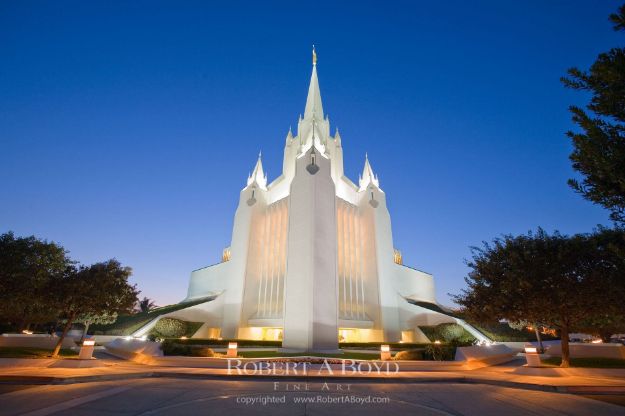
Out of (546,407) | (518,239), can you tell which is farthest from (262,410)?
(518,239)

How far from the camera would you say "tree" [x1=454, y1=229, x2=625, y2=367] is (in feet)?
42.4

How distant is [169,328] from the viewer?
32.3 metres

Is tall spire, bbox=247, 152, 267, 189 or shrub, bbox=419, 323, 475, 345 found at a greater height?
tall spire, bbox=247, 152, 267, 189

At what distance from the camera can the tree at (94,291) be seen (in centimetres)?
1678

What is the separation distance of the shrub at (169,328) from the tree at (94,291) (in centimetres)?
1490

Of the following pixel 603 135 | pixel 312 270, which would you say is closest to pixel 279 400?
pixel 603 135

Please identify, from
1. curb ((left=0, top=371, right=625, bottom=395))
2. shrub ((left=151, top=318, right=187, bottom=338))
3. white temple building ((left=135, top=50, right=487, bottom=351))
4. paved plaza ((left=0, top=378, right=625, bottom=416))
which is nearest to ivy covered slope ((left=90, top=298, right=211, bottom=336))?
shrub ((left=151, top=318, right=187, bottom=338))

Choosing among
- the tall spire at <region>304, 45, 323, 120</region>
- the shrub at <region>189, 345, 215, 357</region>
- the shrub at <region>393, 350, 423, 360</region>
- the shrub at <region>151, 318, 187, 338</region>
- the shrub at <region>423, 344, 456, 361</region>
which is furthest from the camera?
the tall spire at <region>304, 45, 323, 120</region>

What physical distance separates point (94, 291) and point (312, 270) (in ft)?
52.4

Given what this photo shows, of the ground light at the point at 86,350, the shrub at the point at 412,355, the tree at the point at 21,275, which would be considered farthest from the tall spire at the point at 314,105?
the ground light at the point at 86,350

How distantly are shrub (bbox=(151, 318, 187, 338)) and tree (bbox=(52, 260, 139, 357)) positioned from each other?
587 inches

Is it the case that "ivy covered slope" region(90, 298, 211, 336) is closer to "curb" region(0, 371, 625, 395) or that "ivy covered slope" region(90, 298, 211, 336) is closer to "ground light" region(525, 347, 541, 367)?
"curb" region(0, 371, 625, 395)

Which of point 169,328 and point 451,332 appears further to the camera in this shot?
point 451,332

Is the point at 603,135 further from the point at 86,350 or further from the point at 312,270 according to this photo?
the point at 312,270
